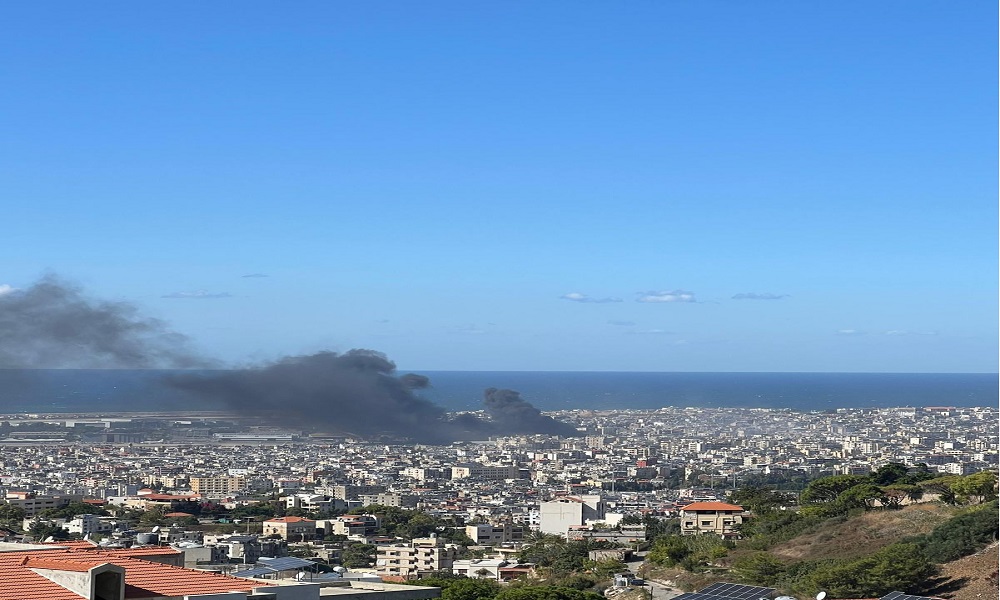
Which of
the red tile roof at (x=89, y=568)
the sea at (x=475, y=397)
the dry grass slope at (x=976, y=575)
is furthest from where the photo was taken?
the sea at (x=475, y=397)

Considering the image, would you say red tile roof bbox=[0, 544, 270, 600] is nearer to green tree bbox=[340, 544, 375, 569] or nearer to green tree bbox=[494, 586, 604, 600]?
green tree bbox=[494, 586, 604, 600]

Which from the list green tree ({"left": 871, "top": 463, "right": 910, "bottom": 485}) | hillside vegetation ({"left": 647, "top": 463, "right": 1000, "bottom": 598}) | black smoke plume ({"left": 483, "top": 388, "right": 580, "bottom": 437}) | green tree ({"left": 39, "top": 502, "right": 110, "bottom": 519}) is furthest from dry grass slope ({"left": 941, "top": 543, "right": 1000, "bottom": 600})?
black smoke plume ({"left": 483, "top": 388, "right": 580, "bottom": 437})

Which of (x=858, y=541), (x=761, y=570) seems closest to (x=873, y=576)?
(x=761, y=570)

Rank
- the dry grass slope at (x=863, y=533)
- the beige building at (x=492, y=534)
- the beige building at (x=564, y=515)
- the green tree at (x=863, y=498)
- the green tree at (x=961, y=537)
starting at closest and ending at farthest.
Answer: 1. the green tree at (x=961, y=537)
2. the dry grass slope at (x=863, y=533)
3. the green tree at (x=863, y=498)
4. the beige building at (x=492, y=534)
5. the beige building at (x=564, y=515)

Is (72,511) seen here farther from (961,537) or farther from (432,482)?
(961,537)

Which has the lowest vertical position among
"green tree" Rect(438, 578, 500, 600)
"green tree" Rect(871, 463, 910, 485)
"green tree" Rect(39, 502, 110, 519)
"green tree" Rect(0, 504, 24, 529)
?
"green tree" Rect(39, 502, 110, 519)

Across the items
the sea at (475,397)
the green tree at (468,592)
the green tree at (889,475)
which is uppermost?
the sea at (475,397)

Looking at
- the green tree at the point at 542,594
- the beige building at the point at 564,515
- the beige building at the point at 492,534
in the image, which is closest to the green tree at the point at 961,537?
the green tree at the point at 542,594

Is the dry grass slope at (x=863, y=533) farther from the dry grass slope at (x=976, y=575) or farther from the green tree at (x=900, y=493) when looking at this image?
the dry grass slope at (x=976, y=575)

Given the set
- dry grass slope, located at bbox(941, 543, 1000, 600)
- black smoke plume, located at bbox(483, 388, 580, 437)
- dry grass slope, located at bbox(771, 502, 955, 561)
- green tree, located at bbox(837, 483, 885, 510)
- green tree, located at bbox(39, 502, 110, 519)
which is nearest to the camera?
dry grass slope, located at bbox(941, 543, 1000, 600)
